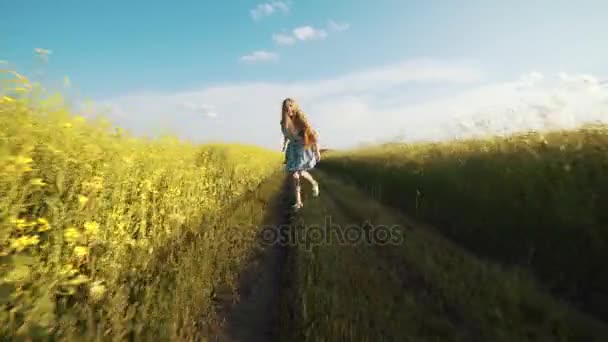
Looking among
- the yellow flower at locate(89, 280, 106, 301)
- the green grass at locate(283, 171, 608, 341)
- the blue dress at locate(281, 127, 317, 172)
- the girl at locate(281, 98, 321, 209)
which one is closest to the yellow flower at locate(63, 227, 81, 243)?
the yellow flower at locate(89, 280, 106, 301)

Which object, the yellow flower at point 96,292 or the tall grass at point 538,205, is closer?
the yellow flower at point 96,292

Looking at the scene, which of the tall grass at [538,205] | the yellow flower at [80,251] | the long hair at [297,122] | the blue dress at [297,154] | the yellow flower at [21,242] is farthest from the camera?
the blue dress at [297,154]

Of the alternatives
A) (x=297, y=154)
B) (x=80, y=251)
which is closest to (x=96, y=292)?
(x=80, y=251)

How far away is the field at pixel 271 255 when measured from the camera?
3615 millimetres

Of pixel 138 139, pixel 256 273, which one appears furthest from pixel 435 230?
pixel 138 139

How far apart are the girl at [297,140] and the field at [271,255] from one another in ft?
11.3

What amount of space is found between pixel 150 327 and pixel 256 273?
2.45 m

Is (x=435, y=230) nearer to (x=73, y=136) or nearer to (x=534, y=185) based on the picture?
(x=534, y=185)

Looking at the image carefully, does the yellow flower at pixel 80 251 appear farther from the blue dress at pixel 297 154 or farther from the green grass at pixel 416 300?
the blue dress at pixel 297 154

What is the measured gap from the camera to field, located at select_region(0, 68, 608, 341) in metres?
3.62

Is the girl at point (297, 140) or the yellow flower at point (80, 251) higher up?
the girl at point (297, 140)

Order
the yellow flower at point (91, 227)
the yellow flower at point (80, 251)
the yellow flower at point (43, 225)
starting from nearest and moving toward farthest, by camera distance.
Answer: the yellow flower at point (43, 225), the yellow flower at point (80, 251), the yellow flower at point (91, 227)

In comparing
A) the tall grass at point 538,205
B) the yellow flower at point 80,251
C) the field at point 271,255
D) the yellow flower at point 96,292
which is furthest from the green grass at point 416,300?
the yellow flower at point 80,251

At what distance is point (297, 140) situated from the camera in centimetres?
1214
